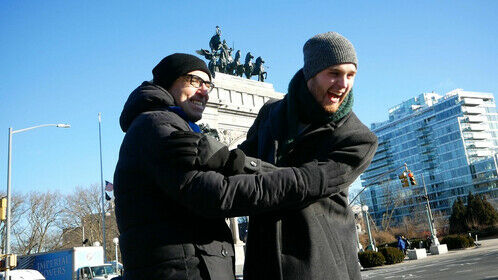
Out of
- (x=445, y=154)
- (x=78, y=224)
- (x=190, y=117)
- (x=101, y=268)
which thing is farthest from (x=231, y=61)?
(x=445, y=154)

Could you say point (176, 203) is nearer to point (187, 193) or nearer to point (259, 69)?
point (187, 193)

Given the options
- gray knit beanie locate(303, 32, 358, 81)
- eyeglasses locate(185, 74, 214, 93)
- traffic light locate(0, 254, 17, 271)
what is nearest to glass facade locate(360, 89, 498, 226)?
traffic light locate(0, 254, 17, 271)

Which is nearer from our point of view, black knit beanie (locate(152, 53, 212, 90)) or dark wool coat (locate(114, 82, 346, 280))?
dark wool coat (locate(114, 82, 346, 280))

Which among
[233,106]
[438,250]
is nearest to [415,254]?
[438,250]

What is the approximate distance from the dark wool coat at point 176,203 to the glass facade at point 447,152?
330ft

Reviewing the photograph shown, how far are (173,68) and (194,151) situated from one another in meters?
0.89

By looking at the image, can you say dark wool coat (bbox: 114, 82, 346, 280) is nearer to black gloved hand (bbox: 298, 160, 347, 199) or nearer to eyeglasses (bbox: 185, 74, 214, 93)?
black gloved hand (bbox: 298, 160, 347, 199)

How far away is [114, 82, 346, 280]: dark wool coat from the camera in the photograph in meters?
1.81

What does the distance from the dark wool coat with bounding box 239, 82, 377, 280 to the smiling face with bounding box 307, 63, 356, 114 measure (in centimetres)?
11

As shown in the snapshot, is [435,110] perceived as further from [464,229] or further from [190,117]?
[190,117]

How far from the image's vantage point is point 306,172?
195 centimetres

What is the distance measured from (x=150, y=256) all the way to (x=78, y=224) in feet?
198

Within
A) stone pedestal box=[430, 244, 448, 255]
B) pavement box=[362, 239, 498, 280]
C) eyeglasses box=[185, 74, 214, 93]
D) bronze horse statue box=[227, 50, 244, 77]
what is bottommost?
stone pedestal box=[430, 244, 448, 255]

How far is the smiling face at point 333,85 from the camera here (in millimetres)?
2262
